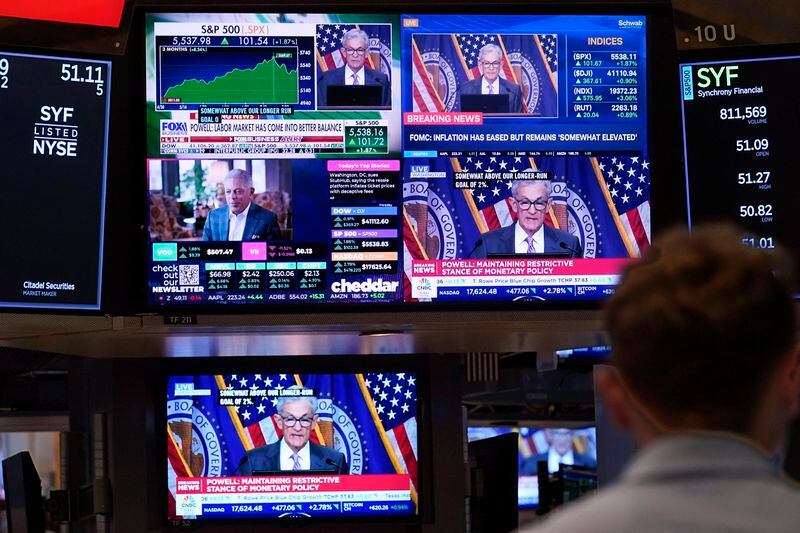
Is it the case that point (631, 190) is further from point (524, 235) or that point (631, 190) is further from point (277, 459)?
point (277, 459)

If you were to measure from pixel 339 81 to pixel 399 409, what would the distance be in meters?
1.31

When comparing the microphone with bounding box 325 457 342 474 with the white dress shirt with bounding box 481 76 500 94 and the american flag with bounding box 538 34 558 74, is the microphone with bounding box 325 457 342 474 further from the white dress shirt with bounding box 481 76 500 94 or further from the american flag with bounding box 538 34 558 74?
the american flag with bounding box 538 34 558 74

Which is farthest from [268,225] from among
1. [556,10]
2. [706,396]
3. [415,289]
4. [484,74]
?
[706,396]

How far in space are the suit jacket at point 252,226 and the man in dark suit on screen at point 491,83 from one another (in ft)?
2.19

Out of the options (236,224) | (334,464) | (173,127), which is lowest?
(334,464)

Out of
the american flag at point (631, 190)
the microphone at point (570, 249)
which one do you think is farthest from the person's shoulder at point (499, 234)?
the american flag at point (631, 190)

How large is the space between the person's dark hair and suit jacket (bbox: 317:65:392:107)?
2.53 meters

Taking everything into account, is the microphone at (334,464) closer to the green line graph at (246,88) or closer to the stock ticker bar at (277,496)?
the stock ticker bar at (277,496)

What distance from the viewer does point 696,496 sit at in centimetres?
102

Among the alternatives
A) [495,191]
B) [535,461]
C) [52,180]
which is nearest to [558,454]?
[535,461]

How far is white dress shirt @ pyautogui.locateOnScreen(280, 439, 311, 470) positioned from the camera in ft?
13.9

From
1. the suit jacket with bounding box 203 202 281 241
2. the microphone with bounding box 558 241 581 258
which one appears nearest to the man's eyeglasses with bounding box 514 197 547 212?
the microphone with bounding box 558 241 581 258

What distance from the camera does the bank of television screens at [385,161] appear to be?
3.50 m

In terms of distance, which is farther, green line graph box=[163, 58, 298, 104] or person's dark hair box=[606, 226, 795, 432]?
green line graph box=[163, 58, 298, 104]
